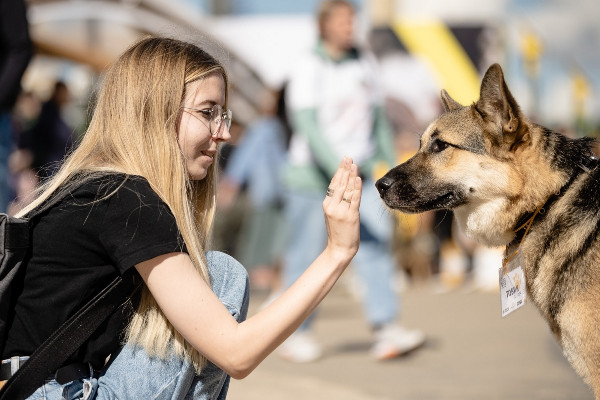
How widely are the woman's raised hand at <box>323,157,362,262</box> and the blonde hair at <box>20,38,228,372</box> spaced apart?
1.44 ft

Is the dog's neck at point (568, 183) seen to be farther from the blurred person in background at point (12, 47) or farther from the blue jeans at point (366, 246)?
the blurred person in background at point (12, 47)

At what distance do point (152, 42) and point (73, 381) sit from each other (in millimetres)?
1132

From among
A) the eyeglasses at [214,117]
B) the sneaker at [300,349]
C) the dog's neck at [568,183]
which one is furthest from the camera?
the sneaker at [300,349]

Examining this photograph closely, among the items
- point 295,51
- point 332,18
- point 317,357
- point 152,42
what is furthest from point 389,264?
point 295,51

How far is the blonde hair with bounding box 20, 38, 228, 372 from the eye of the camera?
8.92 feet

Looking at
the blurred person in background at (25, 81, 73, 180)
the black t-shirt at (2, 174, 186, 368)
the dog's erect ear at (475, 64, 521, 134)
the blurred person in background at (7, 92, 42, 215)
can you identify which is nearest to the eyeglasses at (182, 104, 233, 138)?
the black t-shirt at (2, 174, 186, 368)

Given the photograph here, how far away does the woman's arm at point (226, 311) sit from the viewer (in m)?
2.55

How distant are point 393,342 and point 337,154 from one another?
1382 millimetres

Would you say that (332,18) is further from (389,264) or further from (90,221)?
(90,221)

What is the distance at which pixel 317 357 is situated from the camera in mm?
6164

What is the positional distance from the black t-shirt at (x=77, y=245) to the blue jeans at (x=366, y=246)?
3.54m

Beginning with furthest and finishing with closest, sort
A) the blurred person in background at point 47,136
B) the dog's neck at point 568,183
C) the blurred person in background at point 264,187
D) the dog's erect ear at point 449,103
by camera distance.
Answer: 1. the blurred person in background at point 264,187
2. the blurred person in background at point 47,136
3. the dog's erect ear at point 449,103
4. the dog's neck at point 568,183

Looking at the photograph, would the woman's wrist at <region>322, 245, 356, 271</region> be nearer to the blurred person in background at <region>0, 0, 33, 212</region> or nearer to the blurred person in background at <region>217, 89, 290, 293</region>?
the blurred person in background at <region>0, 0, 33, 212</region>

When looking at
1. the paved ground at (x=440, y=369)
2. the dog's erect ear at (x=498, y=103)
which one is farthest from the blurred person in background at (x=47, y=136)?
the dog's erect ear at (x=498, y=103)
